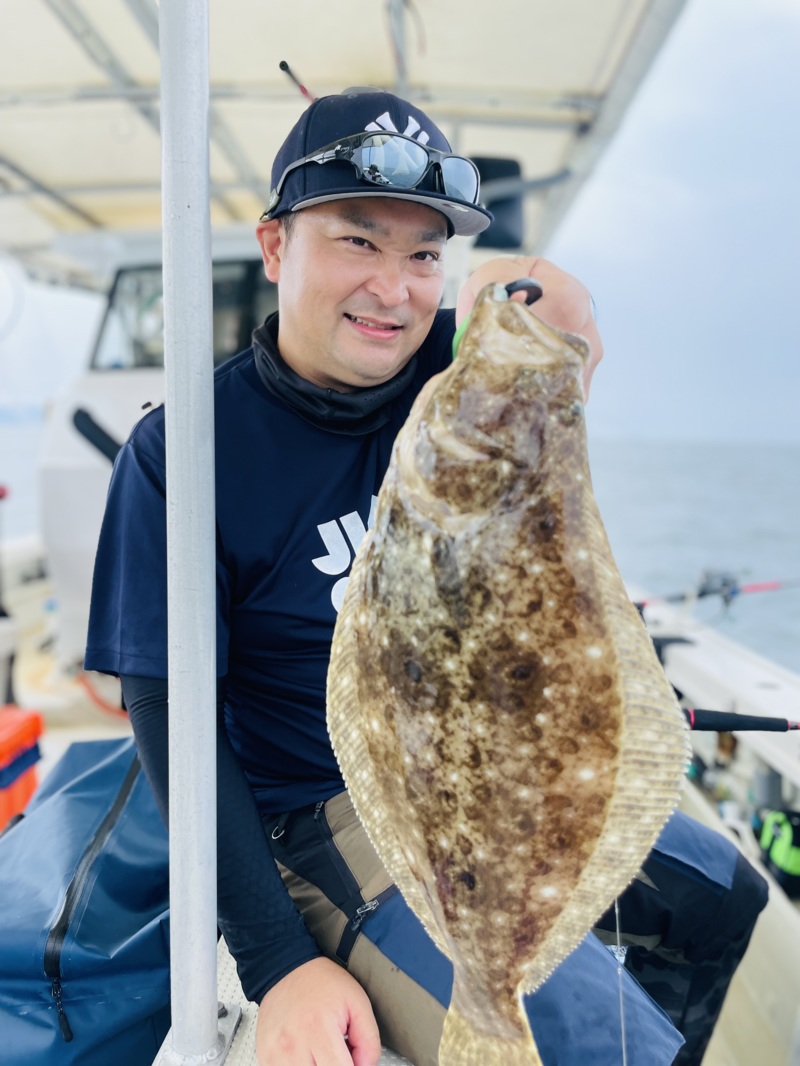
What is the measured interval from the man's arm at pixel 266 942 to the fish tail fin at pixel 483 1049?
0.24 meters

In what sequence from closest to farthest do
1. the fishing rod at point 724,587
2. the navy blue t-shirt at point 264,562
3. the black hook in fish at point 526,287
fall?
the black hook in fish at point 526,287, the navy blue t-shirt at point 264,562, the fishing rod at point 724,587

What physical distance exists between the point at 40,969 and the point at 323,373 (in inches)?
56.4

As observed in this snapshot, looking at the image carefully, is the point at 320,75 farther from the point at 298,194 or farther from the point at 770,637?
the point at 770,637

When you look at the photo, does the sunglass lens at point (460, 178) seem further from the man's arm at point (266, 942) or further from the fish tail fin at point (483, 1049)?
the fish tail fin at point (483, 1049)

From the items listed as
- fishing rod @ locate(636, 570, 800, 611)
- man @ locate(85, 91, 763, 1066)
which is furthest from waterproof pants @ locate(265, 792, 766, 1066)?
fishing rod @ locate(636, 570, 800, 611)

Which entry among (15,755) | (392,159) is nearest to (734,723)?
(392,159)

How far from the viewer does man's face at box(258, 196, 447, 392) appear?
1504mm

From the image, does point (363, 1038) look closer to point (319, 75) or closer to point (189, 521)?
point (189, 521)

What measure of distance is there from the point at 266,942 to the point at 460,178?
5.08 ft

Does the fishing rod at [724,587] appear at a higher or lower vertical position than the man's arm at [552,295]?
lower

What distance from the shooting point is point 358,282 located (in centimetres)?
156

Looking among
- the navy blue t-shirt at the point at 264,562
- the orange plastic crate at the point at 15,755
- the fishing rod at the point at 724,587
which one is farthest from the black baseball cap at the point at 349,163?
the fishing rod at the point at 724,587

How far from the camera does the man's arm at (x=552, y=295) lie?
1381mm

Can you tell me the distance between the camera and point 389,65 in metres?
4.18
